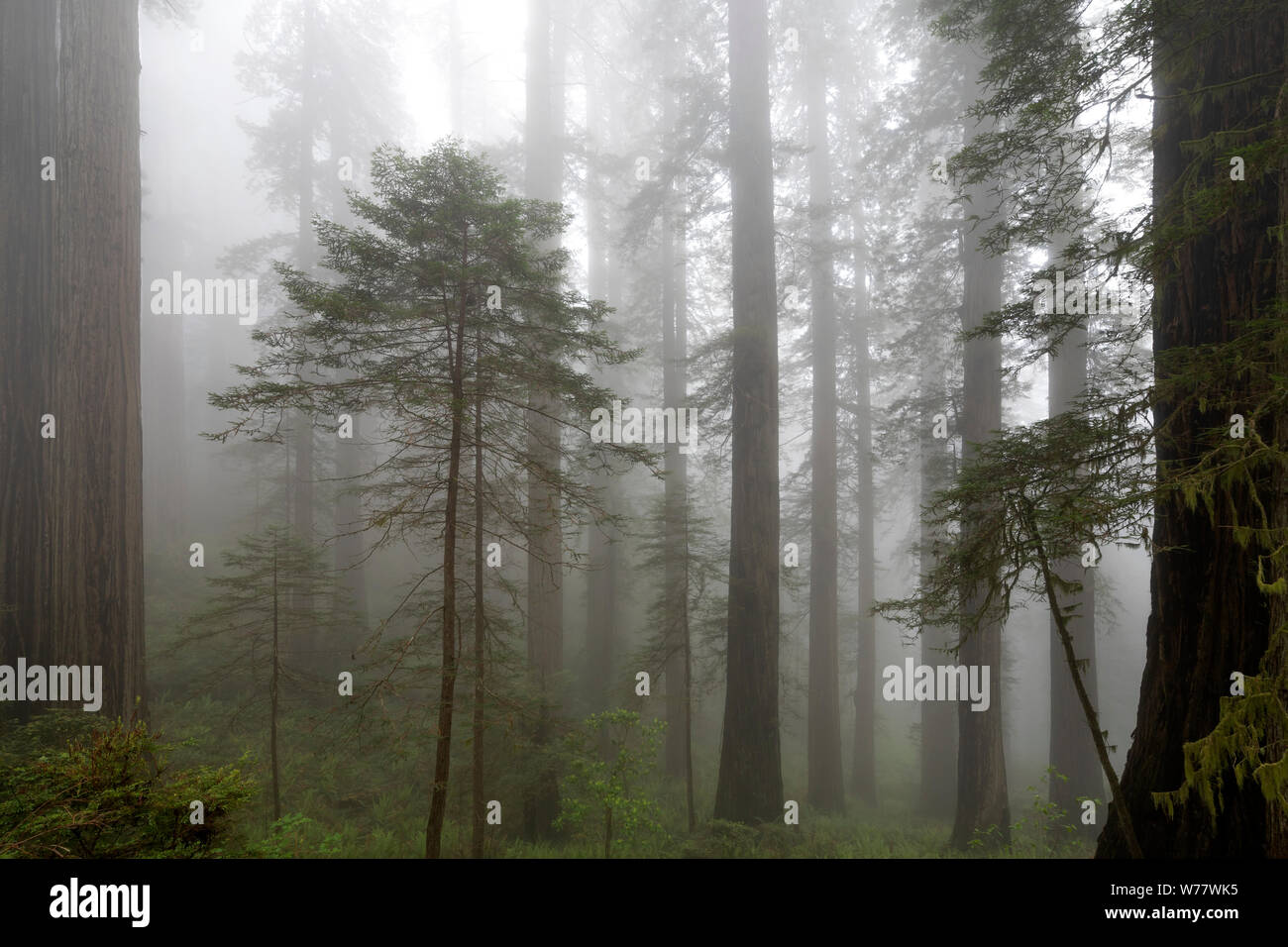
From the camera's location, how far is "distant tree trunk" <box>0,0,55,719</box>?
17.7 feet

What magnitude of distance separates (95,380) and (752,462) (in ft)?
26.1

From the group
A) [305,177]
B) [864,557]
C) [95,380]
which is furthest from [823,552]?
[305,177]

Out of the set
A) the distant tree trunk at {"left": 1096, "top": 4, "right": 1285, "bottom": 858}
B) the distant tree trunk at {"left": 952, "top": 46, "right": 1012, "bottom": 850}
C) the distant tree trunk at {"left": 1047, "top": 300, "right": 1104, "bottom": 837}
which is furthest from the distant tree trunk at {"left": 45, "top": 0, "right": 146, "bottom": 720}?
the distant tree trunk at {"left": 1047, "top": 300, "right": 1104, "bottom": 837}

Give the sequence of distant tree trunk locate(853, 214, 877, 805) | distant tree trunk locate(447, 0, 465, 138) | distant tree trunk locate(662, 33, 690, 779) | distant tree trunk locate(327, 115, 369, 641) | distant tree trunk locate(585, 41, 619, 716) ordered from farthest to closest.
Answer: distant tree trunk locate(447, 0, 465, 138) < distant tree trunk locate(327, 115, 369, 641) < distant tree trunk locate(853, 214, 877, 805) < distant tree trunk locate(585, 41, 619, 716) < distant tree trunk locate(662, 33, 690, 779)

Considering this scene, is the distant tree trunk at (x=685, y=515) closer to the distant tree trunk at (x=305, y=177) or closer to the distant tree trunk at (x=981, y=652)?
the distant tree trunk at (x=981, y=652)

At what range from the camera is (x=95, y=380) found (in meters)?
5.46

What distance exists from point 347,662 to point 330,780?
440 centimetres

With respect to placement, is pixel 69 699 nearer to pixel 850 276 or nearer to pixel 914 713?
pixel 850 276

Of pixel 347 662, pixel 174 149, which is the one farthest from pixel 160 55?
pixel 347 662

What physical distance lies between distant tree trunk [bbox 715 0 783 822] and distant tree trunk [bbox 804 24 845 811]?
402cm

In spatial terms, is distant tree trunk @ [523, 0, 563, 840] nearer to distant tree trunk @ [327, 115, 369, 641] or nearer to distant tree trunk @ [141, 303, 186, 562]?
distant tree trunk @ [327, 115, 369, 641]

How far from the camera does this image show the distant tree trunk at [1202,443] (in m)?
3.77

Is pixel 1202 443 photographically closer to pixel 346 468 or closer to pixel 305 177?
pixel 346 468
